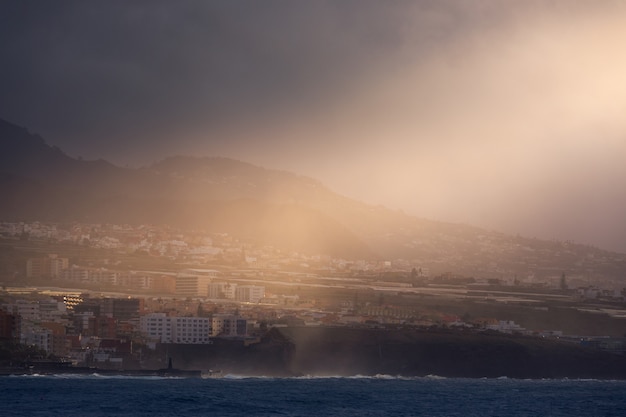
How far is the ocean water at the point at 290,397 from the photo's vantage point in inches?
1662

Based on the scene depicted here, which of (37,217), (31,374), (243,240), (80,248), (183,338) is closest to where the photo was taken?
(31,374)

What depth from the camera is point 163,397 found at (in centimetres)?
4675

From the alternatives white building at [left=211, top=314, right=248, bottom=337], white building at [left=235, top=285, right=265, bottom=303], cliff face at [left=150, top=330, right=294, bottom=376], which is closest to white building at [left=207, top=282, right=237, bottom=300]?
white building at [left=235, top=285, right=265, bottom=303]

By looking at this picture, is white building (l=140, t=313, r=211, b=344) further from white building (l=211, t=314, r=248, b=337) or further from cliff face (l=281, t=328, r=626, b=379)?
cliff face (l=281, t=328, r=626, b=379)

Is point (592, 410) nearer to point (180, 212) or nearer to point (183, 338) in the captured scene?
point (183, 338)

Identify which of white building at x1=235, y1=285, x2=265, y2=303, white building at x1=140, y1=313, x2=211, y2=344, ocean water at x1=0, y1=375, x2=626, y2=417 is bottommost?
ocean water at x1=0, y1=375, x2=626, y2=417

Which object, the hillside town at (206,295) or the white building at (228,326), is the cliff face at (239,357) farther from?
the white building at (228,326)

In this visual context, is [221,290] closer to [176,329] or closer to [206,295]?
[206,295]

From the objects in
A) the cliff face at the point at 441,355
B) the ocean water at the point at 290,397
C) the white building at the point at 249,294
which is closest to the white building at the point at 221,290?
the white building at the point at 249,294

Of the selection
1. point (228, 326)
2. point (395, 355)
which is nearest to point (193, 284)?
point (228, 326)

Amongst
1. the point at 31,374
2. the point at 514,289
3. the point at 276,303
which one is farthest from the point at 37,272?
the point at 514,289

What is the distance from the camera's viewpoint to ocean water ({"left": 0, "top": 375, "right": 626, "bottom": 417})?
139ft

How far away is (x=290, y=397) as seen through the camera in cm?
4931

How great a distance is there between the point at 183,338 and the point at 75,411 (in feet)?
100
